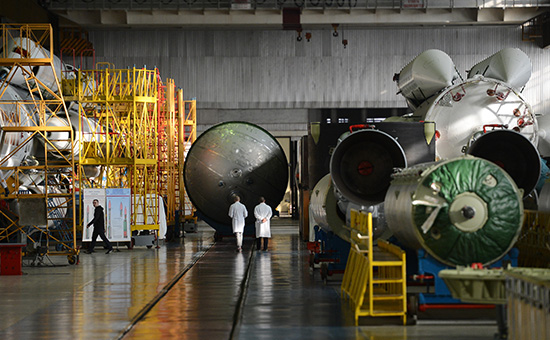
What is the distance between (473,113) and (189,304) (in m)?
7.47

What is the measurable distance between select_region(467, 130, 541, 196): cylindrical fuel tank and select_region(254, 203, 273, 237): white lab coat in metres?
9.59

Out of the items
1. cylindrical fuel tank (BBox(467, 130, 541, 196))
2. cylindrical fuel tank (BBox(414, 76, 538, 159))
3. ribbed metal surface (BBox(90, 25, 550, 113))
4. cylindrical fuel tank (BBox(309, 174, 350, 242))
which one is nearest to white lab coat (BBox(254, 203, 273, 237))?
cylindrical fuel tank (BBox(309, 174, 350, 242))

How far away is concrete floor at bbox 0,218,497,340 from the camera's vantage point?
9.82 metres

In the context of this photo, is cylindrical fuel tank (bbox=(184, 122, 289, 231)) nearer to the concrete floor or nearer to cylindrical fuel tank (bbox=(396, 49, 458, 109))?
the concrete floor

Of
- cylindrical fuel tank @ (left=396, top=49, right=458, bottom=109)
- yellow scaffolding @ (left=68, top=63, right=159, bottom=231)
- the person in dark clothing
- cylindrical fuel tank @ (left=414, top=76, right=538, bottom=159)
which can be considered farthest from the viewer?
yellow scaffolding @ (left=68, top=63, right=159, bottom=231)

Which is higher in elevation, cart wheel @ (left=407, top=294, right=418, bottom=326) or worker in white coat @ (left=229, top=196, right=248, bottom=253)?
worker in white coat @ (left=229, top=196, right=248, bottom=253)

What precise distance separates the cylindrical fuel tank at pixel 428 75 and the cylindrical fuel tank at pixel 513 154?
3962 millimetres

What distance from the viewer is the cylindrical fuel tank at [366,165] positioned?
1320 cm

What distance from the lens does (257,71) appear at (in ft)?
123

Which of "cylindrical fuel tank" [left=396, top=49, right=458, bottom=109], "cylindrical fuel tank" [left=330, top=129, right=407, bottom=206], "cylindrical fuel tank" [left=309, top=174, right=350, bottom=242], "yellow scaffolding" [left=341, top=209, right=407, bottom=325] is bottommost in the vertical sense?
"yellow scaffolding" [left=341, top=209, right=407, bottom=325]

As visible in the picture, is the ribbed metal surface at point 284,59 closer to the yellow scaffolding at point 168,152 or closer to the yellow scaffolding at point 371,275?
the yellow scaffolding at point 168,152

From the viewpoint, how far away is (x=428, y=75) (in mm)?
17234

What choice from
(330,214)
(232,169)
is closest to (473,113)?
(330,214)

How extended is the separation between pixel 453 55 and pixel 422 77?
2070 centimetres
